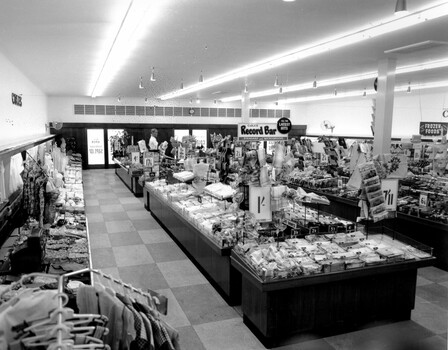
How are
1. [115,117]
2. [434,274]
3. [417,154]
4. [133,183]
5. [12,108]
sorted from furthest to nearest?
[115,117]
[133,183]
[417,154]
[12,108]
[434,274]

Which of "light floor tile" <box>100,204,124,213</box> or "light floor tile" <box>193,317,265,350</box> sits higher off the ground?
"light floor tile" <box>193,317,265,350</box>

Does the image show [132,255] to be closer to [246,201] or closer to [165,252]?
[165,252]

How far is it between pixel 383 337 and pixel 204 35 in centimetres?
581

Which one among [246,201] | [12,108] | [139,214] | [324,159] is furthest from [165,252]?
[324,159]

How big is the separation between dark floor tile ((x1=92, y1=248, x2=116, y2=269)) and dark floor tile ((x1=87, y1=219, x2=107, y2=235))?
1420mm

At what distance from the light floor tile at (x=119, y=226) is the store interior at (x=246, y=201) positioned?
0.17 ft

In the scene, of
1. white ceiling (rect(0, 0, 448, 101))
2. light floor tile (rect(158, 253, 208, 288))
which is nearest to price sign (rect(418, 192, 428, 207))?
white ceiling (rect(0, 0, 448, 101))

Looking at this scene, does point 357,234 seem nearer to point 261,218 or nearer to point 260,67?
point 261,218

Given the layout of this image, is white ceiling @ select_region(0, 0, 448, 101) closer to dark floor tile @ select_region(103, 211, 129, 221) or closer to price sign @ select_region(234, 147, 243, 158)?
price sign @ select_region(234, 147, 243, 158)

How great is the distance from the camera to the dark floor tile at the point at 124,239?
27.6ft

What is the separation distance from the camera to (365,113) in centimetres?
2211

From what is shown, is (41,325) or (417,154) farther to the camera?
(417,154)

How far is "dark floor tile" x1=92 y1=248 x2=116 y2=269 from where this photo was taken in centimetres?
Answer: 709

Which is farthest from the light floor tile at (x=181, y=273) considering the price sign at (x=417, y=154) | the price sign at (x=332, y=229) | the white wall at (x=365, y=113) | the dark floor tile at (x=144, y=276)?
the white wall at (x=365, y=113)
